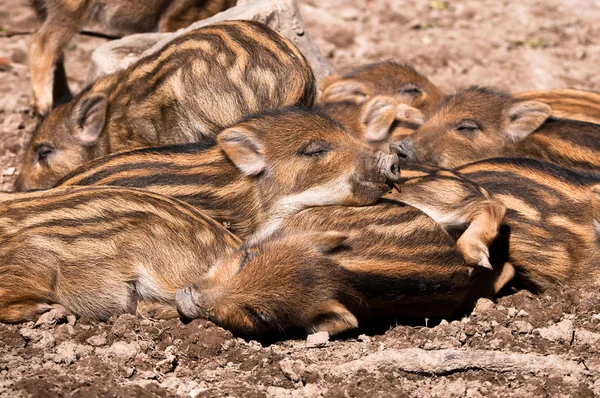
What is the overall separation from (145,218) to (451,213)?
1.42 m

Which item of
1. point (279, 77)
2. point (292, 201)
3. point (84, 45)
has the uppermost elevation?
point (279, 77)

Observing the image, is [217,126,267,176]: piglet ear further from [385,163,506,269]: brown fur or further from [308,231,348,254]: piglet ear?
[308,231,348,254]: piglet ear

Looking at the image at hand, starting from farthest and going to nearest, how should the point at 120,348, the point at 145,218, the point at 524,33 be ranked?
the point at 524,33
the point at 145,218
the point at 120,348

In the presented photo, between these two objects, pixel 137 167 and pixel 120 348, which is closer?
pixel 120 348

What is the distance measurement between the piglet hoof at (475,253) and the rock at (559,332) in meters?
0.34

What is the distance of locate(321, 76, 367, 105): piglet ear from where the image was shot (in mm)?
5816

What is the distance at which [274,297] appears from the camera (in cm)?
367

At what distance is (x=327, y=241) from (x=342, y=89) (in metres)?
2.29

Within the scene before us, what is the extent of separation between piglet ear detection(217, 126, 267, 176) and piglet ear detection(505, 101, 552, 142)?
173cm

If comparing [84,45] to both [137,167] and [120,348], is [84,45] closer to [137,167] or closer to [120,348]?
[137,167]

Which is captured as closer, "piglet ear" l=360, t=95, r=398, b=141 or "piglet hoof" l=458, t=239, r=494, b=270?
"piglet hoof" l=458, t=239, r=494, b=270

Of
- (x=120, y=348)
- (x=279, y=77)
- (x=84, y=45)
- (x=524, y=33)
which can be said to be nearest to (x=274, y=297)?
(x=120, y=348)

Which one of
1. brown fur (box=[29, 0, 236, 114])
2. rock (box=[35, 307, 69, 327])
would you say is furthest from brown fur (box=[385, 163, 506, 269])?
brown fur (box=[29, 0, 236, 114])

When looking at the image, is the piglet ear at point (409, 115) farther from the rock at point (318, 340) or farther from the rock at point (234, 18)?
the rock at point (318, 340)
